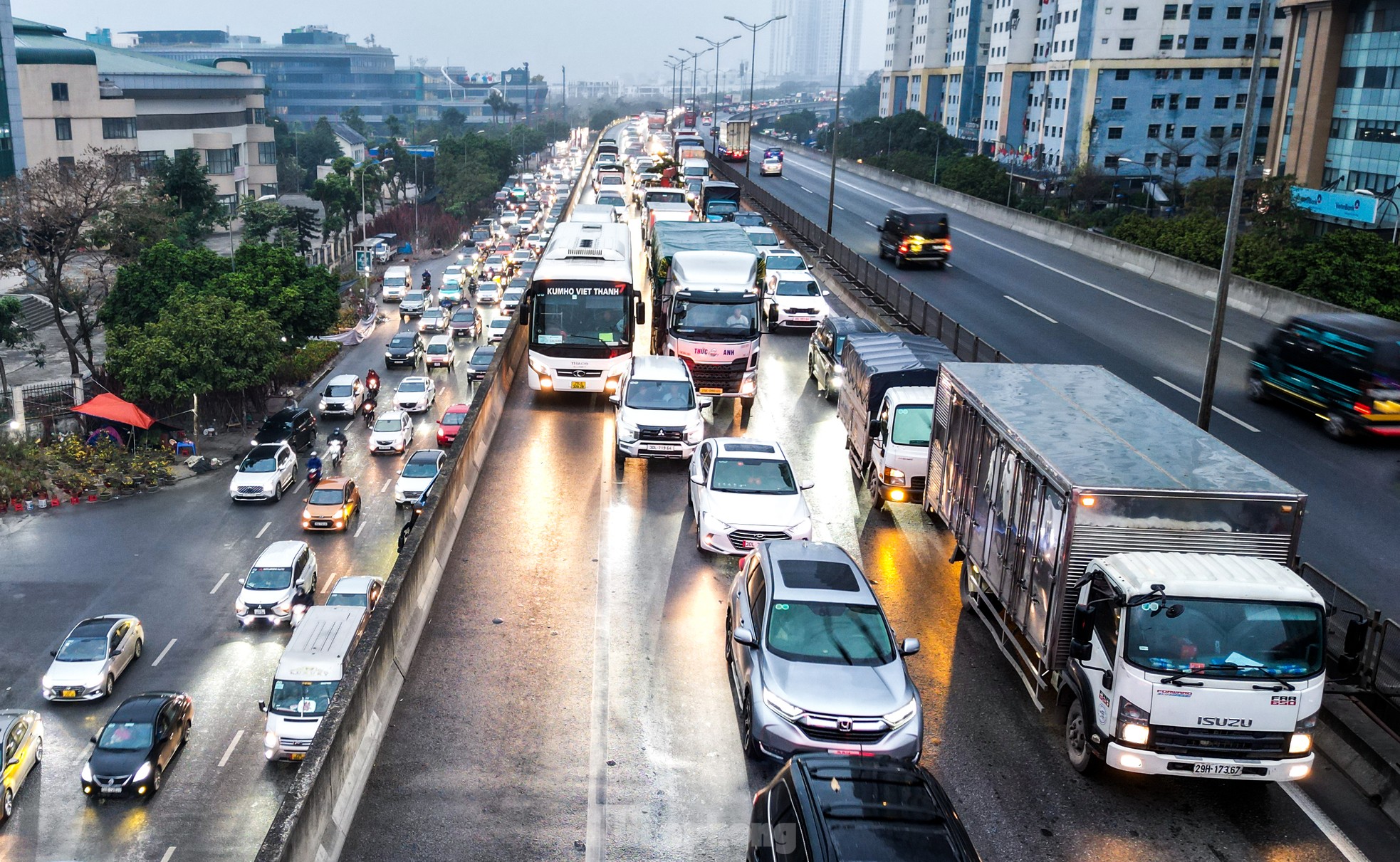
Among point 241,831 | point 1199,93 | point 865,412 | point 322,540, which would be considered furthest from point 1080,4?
point 241,831

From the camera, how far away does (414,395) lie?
54.5 meters

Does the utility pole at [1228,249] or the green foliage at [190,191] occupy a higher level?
the utility pole at [1228,249]

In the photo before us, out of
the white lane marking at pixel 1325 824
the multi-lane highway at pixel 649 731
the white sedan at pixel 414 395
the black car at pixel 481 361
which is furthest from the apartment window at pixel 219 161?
the white lane marking at pixel 1325 824

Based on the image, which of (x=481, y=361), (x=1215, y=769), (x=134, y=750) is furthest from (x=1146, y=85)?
(x=1215, y=769)

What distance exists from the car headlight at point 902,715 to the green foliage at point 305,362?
51106 mm

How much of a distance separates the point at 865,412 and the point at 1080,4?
316ft

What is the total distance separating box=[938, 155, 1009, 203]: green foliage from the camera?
8581 cm

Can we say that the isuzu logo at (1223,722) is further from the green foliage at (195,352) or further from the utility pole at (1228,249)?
the green foliage at (195,352)

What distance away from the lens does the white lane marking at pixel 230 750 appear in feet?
81.9

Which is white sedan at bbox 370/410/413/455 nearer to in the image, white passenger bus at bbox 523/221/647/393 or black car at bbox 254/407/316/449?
black car at bbox 254/407/316/449

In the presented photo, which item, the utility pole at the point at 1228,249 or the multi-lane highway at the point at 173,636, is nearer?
the utility pole at the point at 1228,249

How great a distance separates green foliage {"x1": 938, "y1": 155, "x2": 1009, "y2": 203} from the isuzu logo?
77488 millimetres

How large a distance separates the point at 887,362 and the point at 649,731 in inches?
432

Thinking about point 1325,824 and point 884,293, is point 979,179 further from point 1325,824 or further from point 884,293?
point 1325,824
